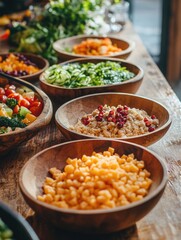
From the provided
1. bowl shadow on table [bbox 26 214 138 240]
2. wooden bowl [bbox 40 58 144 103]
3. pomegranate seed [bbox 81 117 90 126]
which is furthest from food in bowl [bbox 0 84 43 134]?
bowl shadow on table [bbox 26 214 138 240]

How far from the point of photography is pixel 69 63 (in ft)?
9.79

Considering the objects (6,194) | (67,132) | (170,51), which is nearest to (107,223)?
(6,194)

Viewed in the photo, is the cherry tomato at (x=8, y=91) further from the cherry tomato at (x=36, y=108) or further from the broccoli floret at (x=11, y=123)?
the broccoli floret at (x=11, y=123)

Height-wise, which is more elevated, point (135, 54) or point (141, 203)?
point (141, 203)

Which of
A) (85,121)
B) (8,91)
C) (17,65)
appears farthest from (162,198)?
(17,65)

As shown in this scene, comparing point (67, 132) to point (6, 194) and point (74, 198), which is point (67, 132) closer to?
point (6, 194)

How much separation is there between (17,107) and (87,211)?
0.99 m

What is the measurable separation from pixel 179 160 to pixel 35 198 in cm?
73

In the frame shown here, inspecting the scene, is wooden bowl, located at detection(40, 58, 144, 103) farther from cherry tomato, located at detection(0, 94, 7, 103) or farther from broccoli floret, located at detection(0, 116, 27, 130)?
broccoli floret, located at detection(0, 116, 27, 130)

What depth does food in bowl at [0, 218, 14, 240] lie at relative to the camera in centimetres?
133

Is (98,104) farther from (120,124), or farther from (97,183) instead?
(97,183)

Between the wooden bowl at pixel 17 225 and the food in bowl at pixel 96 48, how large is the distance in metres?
1.99

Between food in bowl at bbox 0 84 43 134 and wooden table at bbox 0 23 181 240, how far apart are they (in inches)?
5.0

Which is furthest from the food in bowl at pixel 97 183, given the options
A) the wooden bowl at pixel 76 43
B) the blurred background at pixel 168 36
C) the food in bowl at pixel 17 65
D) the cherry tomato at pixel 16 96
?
the blurred background at pixel 168 36
